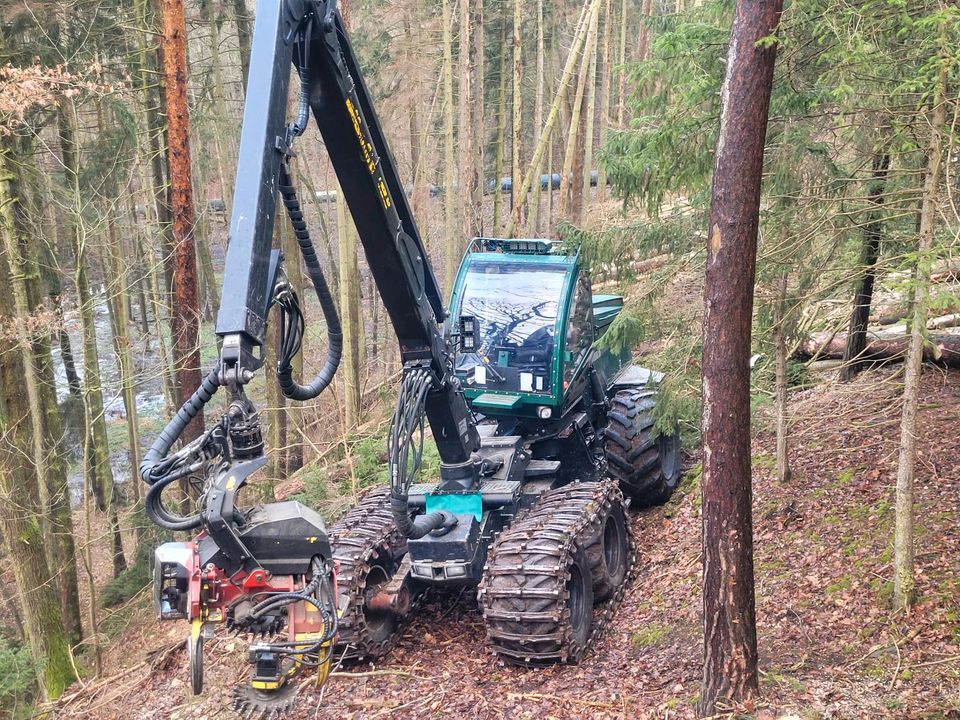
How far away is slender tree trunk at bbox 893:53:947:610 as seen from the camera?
5.06 metres

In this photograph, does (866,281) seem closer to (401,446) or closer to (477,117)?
(401,446)

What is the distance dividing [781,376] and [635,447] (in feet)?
6.11

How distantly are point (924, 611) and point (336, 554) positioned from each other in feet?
14.6

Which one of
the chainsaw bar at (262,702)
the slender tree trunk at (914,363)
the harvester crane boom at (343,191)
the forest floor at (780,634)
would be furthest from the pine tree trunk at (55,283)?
the slender tree trunk at (914,363)

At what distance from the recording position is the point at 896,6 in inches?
214

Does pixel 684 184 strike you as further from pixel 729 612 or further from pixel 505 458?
pixel 729 612

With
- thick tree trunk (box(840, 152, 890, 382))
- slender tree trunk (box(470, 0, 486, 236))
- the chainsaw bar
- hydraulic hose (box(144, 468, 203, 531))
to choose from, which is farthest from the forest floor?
slender tree trunk (box(470, 0, 486, 236))

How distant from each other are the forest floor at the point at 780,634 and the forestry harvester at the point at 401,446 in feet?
1.17

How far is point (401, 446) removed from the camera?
5.79 m

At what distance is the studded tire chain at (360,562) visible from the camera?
257 inches

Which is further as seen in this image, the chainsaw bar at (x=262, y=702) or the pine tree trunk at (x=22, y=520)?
the pine tree trunk at (x=22, y=520)

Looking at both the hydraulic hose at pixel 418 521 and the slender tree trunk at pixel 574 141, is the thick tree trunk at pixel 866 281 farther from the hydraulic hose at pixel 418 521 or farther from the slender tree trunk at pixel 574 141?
the slender tree trunk at pixel 574 141

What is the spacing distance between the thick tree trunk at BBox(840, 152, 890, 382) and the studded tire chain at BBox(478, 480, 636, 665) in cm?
263

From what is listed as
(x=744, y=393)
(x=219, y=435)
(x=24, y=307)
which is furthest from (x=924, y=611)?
(x=24, y=307)
